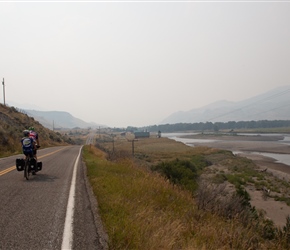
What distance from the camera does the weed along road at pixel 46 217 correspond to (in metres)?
4.45

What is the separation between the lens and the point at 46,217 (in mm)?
5746

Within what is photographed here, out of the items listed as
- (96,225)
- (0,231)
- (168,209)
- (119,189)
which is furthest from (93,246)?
(119,189)

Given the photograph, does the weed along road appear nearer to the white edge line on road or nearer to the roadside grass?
the white edge line on road

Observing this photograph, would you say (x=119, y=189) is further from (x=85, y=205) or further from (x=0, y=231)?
(x=0, y=231)

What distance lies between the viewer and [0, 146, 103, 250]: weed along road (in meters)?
4.45

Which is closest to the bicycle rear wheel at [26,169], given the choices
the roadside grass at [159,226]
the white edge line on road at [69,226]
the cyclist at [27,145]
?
the cyclist at [27,145]

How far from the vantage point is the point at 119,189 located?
27.8ft

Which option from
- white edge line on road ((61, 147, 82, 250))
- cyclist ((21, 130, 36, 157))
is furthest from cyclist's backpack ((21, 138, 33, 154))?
white edge line on road ((61, 147, 82, 250))

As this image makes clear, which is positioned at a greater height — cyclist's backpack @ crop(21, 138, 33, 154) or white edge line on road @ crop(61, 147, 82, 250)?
cyclist's backpack @ crop(21, 138, 33, 154)

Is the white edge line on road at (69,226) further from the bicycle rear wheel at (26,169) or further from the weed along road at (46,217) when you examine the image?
the bicycle rear wheel at (26,169)

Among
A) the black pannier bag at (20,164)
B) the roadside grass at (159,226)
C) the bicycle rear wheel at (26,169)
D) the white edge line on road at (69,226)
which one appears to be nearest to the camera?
the white edge line on road at (69,226)

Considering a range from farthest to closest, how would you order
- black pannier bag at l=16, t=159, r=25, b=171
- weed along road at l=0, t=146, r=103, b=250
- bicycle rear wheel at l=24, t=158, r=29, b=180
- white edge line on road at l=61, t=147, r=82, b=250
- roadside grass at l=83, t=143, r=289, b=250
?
black pannier bag at l=16, t=159, r=25, b=171 < bicycle rear wheel at l=24, t=158, r=29, b=180 < roadside grass at l=83, t=143, r=289, b=250 < weed along road at l=0, t=146, r=103, b=250 < white edge line on road at l=61, t=147, r=82, b=250

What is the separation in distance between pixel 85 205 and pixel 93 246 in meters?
2.63

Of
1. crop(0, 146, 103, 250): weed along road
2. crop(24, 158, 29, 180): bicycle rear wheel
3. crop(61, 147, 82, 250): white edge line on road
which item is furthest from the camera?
crop(24, 158, 29, 180): bicycle rear wheel
